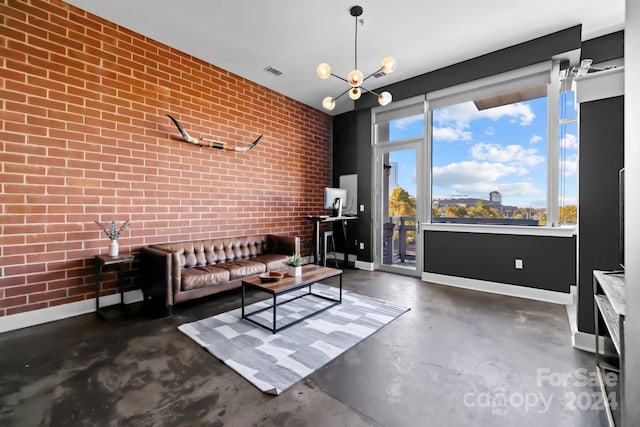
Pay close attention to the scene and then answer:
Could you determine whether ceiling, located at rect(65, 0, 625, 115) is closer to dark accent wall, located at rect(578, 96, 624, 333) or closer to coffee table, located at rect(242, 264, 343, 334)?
dark accent wall, located at rect(578, 96, 624, 333)

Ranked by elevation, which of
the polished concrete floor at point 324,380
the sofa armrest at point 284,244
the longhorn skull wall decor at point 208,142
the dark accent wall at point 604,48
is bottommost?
the polished concrete floor at point 324,380

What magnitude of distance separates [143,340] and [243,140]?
3.32 m

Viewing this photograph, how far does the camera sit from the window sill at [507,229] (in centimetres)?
367

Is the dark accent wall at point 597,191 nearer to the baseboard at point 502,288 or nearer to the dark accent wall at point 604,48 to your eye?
the baseboard at point 502,288

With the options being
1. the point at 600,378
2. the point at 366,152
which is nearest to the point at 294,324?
the point at 600,378

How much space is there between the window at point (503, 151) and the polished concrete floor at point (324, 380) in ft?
5.96

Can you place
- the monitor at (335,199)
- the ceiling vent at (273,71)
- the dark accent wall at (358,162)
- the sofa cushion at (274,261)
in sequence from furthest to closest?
1. the dark accent wall at (358,162)
2. the monitor at (335,199)
3. the ceiling vent at (273,71)
4. the sofa cushion at (274,261)

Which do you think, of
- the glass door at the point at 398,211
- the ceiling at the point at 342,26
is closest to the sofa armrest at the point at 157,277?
the ceiling at the point at 342,26

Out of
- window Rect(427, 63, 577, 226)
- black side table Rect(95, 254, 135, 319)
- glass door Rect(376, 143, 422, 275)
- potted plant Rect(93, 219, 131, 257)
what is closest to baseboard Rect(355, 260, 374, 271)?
glass door Rect(376, 143, 422, 275)

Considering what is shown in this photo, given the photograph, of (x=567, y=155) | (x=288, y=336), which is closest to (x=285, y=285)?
(x=288, y=336)

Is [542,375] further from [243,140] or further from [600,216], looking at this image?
[243,140]

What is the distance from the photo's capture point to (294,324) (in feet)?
9.57

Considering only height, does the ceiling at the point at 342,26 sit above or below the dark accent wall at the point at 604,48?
above

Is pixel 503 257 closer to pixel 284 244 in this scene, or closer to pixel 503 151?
pixel 503 151
